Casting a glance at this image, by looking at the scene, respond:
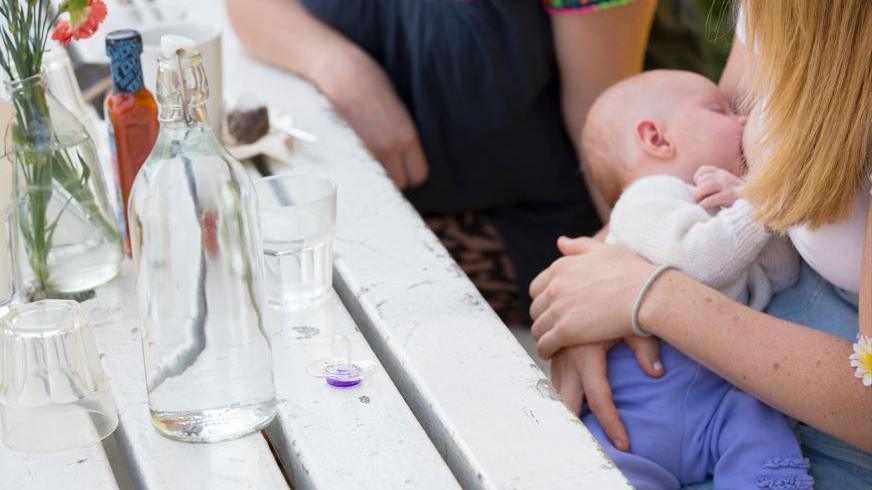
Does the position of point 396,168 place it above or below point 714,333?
below

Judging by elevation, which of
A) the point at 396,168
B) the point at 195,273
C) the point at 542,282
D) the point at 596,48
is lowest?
the point at 396,168

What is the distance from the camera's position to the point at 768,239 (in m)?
1.32

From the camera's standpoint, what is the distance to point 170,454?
3.22ft

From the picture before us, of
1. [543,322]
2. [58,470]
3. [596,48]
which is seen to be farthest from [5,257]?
[596,48]

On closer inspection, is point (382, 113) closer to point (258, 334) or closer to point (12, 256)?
point (12, 256)

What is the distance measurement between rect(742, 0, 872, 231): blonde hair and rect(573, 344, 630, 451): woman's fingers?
0.27 metres

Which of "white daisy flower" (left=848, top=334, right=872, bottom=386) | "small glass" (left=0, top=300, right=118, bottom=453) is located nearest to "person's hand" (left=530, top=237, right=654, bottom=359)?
"white daisy flower" (left=848, top=334, right=872, bottom=386)

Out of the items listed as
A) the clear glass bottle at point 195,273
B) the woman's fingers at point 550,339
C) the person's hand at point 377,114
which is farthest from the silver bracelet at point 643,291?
the person's hand at point 377,114

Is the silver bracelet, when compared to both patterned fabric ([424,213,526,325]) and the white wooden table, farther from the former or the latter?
patterned fabric ([424,213,526,325])

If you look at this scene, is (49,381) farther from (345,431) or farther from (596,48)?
(596,48)

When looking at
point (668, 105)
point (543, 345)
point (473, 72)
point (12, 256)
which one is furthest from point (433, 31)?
point (12, 256)

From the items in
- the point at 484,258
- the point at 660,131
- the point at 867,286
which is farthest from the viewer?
the point at 484,258

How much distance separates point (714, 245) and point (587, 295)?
15 centimetres

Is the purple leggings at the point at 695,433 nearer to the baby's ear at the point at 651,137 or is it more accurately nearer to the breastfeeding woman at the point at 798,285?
the breastfeeding woman at the point at 798,285
